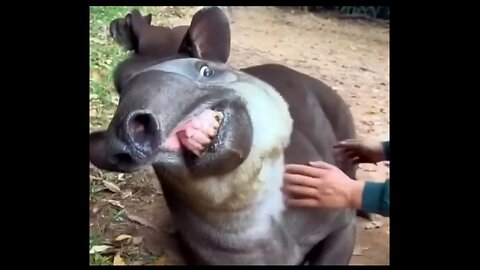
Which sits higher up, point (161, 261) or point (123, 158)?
point (123, 158)

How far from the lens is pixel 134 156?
119cm

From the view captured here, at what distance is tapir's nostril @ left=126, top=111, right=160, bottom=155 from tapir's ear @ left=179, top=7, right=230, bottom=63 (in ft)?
0.49

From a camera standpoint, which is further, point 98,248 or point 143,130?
point 98,248

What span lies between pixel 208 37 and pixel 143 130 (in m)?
0.21

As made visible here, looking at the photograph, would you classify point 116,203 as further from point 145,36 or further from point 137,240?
point 145,36

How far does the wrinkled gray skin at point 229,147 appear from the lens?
1.20 metres

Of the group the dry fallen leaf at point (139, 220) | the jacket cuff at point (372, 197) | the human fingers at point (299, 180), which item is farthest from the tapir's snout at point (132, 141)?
the jacket cuff at point (372, 197)

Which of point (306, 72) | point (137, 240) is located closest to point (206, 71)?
point (306, 72)

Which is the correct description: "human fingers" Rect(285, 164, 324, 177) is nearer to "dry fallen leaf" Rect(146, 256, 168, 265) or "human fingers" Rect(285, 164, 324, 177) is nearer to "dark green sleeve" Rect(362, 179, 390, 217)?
"dark green sleeve" Rect(362, 179, 390, 217)

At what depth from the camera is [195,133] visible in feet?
3.92

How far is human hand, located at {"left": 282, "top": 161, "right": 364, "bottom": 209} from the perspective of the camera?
4.14 ft

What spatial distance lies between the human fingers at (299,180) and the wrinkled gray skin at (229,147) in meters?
0.02

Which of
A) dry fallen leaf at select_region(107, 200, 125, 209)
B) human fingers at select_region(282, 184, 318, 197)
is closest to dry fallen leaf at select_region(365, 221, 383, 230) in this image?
human fingers at select_region(282, 184, 318, 197)
